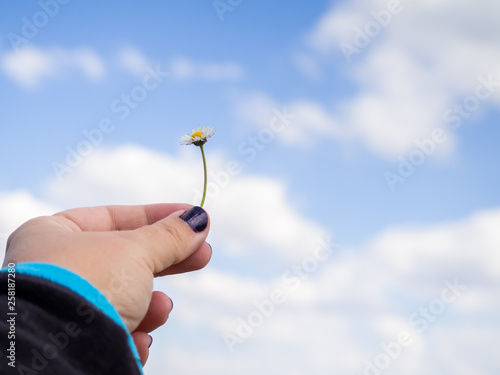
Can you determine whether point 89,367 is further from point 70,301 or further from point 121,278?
point 121,278

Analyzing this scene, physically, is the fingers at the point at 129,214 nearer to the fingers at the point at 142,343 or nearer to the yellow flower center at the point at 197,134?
the yellow flower center at the point at 197,134

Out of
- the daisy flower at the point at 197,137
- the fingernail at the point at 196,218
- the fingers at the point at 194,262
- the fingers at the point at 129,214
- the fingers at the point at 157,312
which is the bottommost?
the fingers at the point at 157,312

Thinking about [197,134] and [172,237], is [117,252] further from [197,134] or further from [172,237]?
[197,134]

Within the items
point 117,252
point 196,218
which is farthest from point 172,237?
point 117,252

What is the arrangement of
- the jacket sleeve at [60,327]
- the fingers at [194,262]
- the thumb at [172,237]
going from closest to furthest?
the jacket sleeve at [60,327] → the thumb at [172,237] → the fingers at [194,262]

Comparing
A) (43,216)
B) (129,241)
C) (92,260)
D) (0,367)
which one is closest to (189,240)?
(129,241)

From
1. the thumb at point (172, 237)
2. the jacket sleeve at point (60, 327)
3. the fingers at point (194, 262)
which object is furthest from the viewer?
the fingers at point (194, 262)

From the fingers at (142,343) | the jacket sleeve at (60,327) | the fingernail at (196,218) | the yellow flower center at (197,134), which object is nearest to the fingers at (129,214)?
the fingernail at (196,218)
